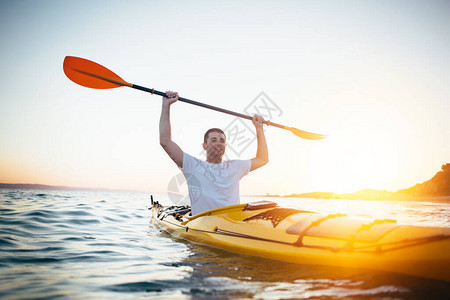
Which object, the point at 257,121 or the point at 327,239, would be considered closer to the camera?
the point at 327,239

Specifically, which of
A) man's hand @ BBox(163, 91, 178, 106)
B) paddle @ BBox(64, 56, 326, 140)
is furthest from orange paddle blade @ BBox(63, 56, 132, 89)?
man's hand @ BBox(163, 91, 178, 106)

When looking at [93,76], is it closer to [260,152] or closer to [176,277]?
[260,152]

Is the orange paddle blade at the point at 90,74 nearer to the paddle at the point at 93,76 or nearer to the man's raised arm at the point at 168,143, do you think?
the paddle at the point at 93,76

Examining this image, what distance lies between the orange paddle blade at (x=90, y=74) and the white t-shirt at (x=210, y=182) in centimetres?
280

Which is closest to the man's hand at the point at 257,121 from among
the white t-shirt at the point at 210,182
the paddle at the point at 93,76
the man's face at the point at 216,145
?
the paddle at the point at 93,76

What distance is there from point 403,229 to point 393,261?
338 millimetres

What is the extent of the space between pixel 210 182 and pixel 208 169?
196 mm

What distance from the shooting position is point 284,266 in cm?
271

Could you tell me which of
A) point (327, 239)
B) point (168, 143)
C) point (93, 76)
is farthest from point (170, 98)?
point (327, 239)

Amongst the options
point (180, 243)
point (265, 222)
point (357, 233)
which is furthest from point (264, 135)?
point (357, 233)

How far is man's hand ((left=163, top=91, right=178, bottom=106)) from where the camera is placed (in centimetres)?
424

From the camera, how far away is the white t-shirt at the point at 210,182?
12.7 feet

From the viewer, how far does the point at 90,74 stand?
5.71 meters

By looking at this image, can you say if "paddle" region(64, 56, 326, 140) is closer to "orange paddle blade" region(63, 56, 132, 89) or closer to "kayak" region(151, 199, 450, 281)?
"orange paddle blade" region(63, 56, 132, 89)
